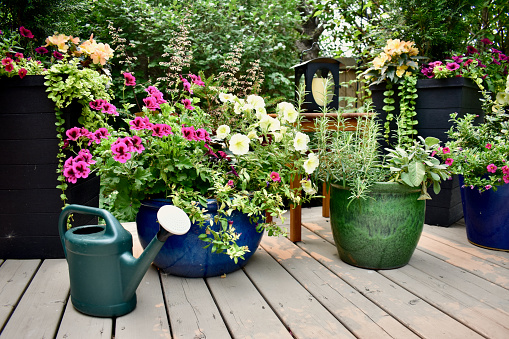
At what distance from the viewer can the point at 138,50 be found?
11.8 feet

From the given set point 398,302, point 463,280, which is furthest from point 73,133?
point 463,280

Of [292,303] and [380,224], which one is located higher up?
[380,224]

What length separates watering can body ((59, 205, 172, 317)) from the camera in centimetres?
131

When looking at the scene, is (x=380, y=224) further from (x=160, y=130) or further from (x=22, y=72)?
(x=22, y=72)

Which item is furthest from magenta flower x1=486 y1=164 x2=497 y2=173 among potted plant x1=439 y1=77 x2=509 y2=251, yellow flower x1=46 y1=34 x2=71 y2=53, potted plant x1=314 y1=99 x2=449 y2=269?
yellow flower x1=46 y1=34 x2=71 y2=53

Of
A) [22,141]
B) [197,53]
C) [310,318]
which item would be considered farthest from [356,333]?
[197,53]

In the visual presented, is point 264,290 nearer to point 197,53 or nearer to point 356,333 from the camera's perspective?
point 356,333

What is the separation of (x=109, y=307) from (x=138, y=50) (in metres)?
2.80

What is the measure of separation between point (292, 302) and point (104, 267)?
0.68m

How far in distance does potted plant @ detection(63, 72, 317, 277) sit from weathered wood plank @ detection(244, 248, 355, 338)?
136 millimetres

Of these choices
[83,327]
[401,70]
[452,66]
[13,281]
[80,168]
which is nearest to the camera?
[83,327]

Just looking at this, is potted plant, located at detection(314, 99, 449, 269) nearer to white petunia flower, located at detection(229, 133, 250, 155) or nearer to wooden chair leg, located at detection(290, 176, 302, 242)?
wooden chair leg, located at detection(290, 176, 302, 242)

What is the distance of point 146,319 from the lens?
4.42ft

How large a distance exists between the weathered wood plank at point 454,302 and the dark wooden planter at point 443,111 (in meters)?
0.83
